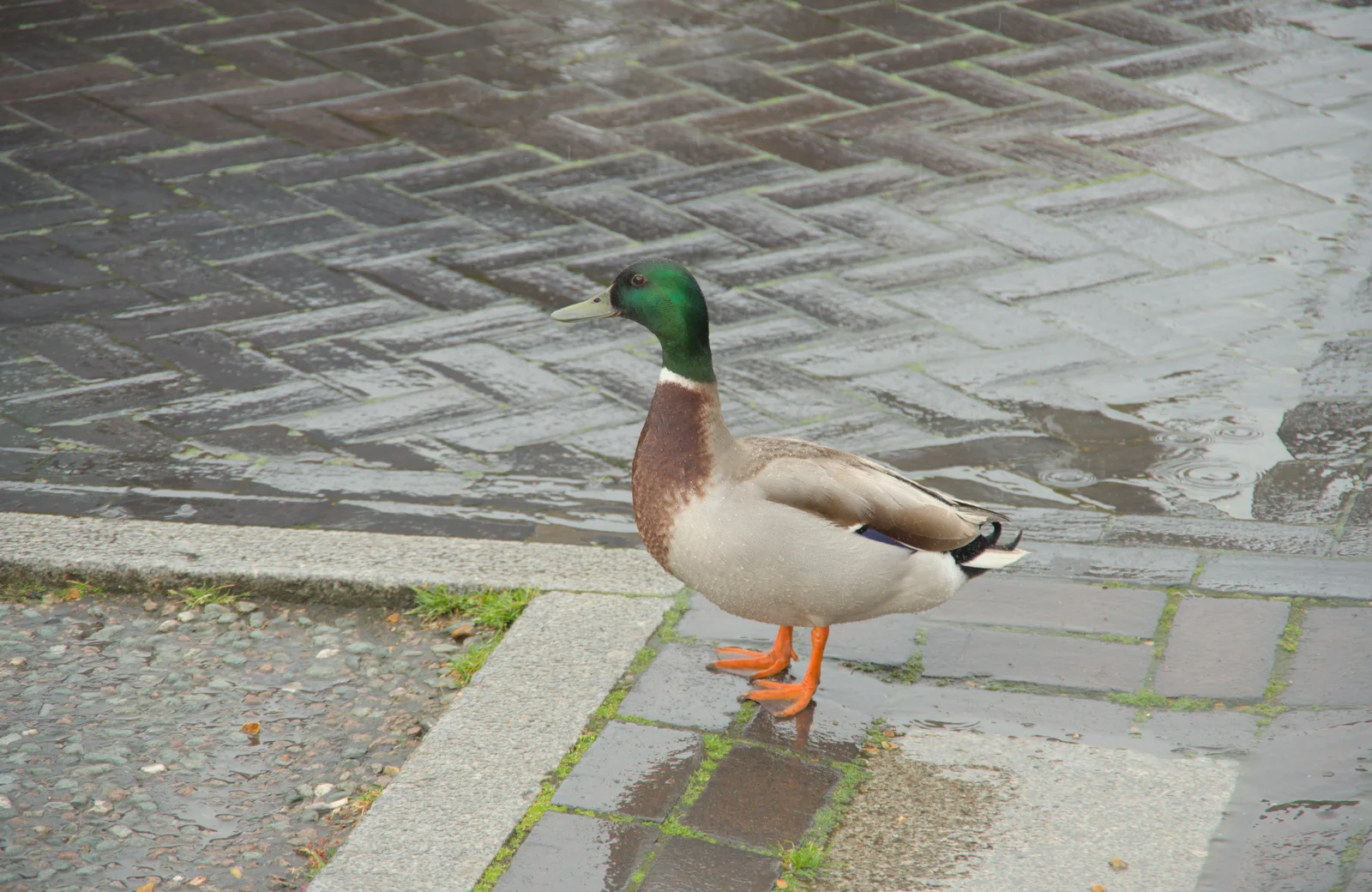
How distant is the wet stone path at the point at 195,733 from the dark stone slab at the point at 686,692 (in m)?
0.42

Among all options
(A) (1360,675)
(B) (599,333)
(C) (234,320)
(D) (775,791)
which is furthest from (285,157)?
(A) (1360,675)

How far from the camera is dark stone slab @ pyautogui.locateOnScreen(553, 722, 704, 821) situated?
8.23ft

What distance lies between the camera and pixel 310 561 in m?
3.25

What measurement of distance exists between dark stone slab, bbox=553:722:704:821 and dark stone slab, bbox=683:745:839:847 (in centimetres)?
6

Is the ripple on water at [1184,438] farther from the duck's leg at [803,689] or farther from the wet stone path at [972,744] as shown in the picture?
the duck's leg at [803,689]

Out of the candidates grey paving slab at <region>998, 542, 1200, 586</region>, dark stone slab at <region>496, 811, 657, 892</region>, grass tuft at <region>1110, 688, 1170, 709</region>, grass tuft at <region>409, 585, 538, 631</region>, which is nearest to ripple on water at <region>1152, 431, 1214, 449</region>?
grey paving slab at <region>998, 542, 1200, 586</region>

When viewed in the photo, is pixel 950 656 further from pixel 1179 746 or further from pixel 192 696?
pixel 192 696

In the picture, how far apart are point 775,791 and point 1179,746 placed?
29.9 inches

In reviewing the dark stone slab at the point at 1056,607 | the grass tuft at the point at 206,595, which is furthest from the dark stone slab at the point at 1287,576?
the grass tuft at the point at 206,595

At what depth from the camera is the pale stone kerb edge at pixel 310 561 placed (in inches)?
126

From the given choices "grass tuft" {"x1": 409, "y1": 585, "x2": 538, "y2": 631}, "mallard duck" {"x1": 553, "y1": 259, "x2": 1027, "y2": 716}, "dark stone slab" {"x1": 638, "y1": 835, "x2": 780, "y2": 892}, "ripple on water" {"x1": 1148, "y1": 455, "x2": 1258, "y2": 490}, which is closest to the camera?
"dark stone slab" {"x1": 638, "y1": 835, "x2": 780, "y2": 892}

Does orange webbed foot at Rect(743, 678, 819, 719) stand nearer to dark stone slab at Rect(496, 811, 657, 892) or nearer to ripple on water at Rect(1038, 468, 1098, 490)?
dark stone slab at Rect(496, 811, 657, 892)

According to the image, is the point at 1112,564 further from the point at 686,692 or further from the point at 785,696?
the point at 686,692

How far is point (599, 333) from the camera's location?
4551 mm
